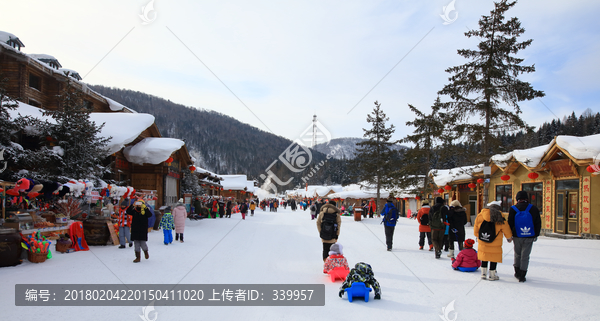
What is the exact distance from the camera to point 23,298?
5262 mm

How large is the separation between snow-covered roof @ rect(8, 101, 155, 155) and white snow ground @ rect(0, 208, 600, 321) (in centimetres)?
673

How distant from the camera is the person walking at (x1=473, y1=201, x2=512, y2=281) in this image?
6.66m

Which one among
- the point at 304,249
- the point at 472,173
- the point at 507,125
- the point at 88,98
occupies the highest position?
the point at 88,98

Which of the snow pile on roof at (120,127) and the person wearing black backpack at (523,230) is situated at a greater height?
the snow pile on roof at (120,127)

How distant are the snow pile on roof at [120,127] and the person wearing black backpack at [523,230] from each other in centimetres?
1461

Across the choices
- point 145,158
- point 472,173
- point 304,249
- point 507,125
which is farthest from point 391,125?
point 304,249

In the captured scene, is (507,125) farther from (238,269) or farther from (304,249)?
(238,269)

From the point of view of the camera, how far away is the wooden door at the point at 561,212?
50.0 feet

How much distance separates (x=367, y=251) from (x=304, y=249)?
1858 mm

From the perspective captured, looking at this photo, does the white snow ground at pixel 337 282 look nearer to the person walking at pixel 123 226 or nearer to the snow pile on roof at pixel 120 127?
the person walking at pixel 123 226

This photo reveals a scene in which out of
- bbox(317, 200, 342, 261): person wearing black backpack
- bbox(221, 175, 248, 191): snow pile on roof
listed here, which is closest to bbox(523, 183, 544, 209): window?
bbox(317, 200, 342, 261): person wearing black backpack

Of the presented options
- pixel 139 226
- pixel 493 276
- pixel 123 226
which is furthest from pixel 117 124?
pixel 493 276

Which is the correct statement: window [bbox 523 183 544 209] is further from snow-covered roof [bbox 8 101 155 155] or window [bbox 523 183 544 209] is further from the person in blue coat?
snow-covered roof [bbox 8 101 155 155]

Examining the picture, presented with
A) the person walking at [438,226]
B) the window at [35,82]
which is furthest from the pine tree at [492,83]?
the window at [35,82]
